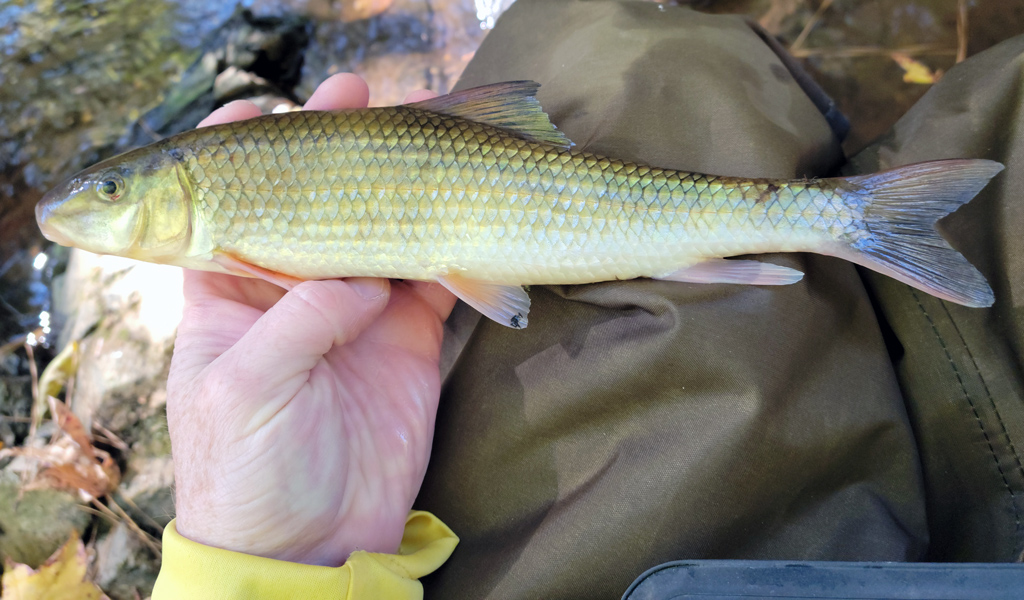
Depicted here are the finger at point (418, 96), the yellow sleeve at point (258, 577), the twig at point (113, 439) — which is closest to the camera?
the yellow sleeve at point (258, 577)

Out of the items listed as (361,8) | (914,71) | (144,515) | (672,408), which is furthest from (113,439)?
(914,71)

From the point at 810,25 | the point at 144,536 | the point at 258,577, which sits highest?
the point at 810,25

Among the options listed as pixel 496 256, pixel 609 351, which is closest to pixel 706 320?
pixel 609 351

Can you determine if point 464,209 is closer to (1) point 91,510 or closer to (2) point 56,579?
(1) point 91,510

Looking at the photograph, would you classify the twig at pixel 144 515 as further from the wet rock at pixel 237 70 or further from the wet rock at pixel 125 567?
the wet rock at pixel 237 70

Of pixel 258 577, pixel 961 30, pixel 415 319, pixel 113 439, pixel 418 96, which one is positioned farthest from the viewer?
pixel 961 30

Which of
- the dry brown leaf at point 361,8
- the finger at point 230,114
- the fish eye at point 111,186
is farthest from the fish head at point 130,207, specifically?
the dry brown leaf at point 361,8

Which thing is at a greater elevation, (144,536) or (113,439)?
(113,439)

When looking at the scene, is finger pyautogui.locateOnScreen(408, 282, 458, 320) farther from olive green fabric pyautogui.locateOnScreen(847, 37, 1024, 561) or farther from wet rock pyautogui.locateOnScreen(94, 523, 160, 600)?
wet rock pyautogui.locateOnScreen(94, 523, 160, 600)
